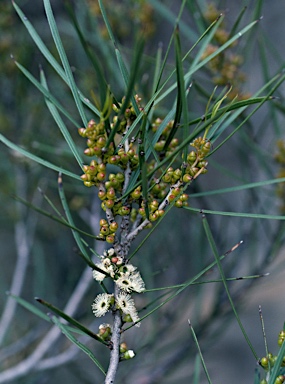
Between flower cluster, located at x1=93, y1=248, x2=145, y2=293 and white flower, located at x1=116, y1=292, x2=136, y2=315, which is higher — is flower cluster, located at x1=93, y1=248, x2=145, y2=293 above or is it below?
above

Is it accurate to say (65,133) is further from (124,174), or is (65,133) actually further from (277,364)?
(277,364)

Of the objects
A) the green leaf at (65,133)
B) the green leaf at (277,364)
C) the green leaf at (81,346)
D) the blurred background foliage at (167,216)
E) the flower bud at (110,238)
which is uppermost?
the blurred background foliage at (167,216)

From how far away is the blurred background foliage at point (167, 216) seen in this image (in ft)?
1.90

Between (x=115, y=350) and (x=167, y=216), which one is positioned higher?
(x=167, y=216)

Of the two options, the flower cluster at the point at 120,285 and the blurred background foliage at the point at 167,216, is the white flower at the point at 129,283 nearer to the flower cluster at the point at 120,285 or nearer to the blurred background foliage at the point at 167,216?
the flower cluster at the point at 120,285

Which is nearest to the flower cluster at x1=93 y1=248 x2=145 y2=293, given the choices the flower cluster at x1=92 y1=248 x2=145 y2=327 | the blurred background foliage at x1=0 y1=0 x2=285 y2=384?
the flower cluster at x1=92 y1=248 x2=145 y2=327

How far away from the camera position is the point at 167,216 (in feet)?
2.85

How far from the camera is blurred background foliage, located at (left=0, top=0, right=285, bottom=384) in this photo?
0.58 metres

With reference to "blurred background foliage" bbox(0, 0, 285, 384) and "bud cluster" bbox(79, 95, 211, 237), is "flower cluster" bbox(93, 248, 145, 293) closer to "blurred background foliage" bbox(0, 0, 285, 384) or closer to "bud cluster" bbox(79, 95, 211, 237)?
"bud cluster" bbox(79, 95, 211, 237)

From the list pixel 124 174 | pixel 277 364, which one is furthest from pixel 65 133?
pixel 277 364

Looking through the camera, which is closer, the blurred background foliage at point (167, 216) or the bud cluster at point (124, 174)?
the bud cluster at point (124, 174)

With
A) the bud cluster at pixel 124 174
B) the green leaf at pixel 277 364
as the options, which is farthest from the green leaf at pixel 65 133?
the green leaf at pixel 277 364

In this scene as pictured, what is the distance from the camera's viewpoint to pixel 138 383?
815 millimetres

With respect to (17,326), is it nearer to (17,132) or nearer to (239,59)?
(17,132)
